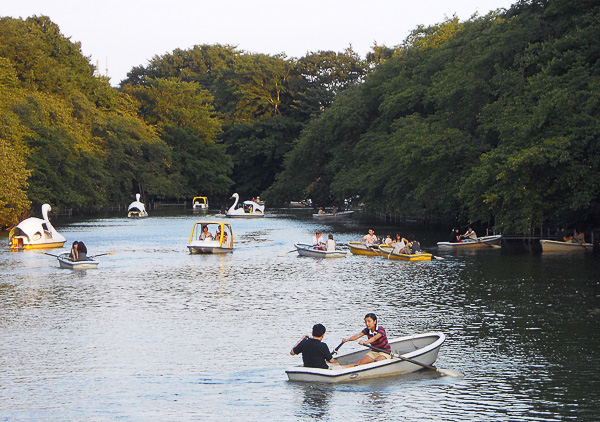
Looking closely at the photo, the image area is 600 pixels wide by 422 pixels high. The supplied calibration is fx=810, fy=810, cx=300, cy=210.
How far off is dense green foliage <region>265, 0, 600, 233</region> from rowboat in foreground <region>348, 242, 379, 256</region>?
512 centimetres

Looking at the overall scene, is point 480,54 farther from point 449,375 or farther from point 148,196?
point 148,196

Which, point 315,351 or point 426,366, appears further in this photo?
point 426,366

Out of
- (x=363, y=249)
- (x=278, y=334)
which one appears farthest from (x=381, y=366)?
(x=363, y=249)

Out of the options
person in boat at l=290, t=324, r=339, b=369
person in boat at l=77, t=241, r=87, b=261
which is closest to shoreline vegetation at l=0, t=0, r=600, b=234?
person in boat at l=77, t=241, r=87, b=261

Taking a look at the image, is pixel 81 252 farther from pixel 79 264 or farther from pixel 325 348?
pixel 325 348

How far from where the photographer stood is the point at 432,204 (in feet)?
161

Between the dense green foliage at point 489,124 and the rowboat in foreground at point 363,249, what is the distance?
16.8ft

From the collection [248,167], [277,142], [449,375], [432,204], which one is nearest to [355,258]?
[432,204]

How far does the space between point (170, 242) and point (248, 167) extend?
65686 millimetres

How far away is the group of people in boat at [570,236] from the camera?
4094cm

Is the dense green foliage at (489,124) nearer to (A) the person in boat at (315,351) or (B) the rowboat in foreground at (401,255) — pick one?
(B) the rowboat in foreground at (401,255)

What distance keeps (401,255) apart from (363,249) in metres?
3.46

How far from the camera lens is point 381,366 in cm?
1557

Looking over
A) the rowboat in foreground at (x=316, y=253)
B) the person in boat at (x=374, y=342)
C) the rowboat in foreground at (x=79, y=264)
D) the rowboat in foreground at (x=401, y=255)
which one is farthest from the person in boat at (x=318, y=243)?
the person in boat at (x=374, y=342)
